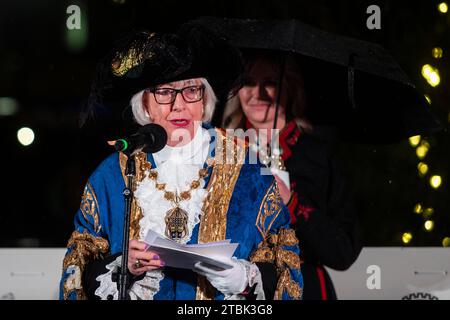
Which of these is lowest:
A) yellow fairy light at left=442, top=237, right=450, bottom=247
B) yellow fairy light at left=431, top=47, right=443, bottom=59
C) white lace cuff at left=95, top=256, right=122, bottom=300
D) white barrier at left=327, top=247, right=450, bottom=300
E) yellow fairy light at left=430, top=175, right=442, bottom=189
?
white barrier at left=327, top=247, right=450, bottom=300

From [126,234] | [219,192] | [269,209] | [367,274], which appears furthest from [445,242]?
[126,234]

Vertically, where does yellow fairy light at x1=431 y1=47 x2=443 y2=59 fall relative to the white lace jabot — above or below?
above

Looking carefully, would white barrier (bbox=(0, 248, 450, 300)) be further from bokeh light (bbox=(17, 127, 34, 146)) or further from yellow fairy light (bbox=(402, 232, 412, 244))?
bokeh light (bbox=(17, 127, 34, 146))

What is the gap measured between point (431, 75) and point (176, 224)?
1880 millimetres

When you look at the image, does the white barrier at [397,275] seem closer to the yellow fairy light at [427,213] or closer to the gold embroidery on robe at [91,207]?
the yellow fairy light at [427,213]

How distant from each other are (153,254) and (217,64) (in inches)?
30.1

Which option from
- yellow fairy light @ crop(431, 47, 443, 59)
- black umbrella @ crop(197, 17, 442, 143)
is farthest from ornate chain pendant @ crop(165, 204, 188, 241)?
yellow fairy light @ crop(431, 47, 443, 59)

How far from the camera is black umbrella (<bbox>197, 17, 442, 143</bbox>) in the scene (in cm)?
354

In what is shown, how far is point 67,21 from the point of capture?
412 centimetres

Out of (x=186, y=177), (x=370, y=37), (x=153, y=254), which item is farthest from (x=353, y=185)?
(x=153, y=254)

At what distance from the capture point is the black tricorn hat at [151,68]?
9.76 ft

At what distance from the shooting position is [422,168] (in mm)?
4359

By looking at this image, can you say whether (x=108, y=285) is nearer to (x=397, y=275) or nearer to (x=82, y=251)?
(x=82, y=251)

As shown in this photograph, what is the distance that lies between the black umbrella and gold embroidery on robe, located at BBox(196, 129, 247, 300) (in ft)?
1.87
